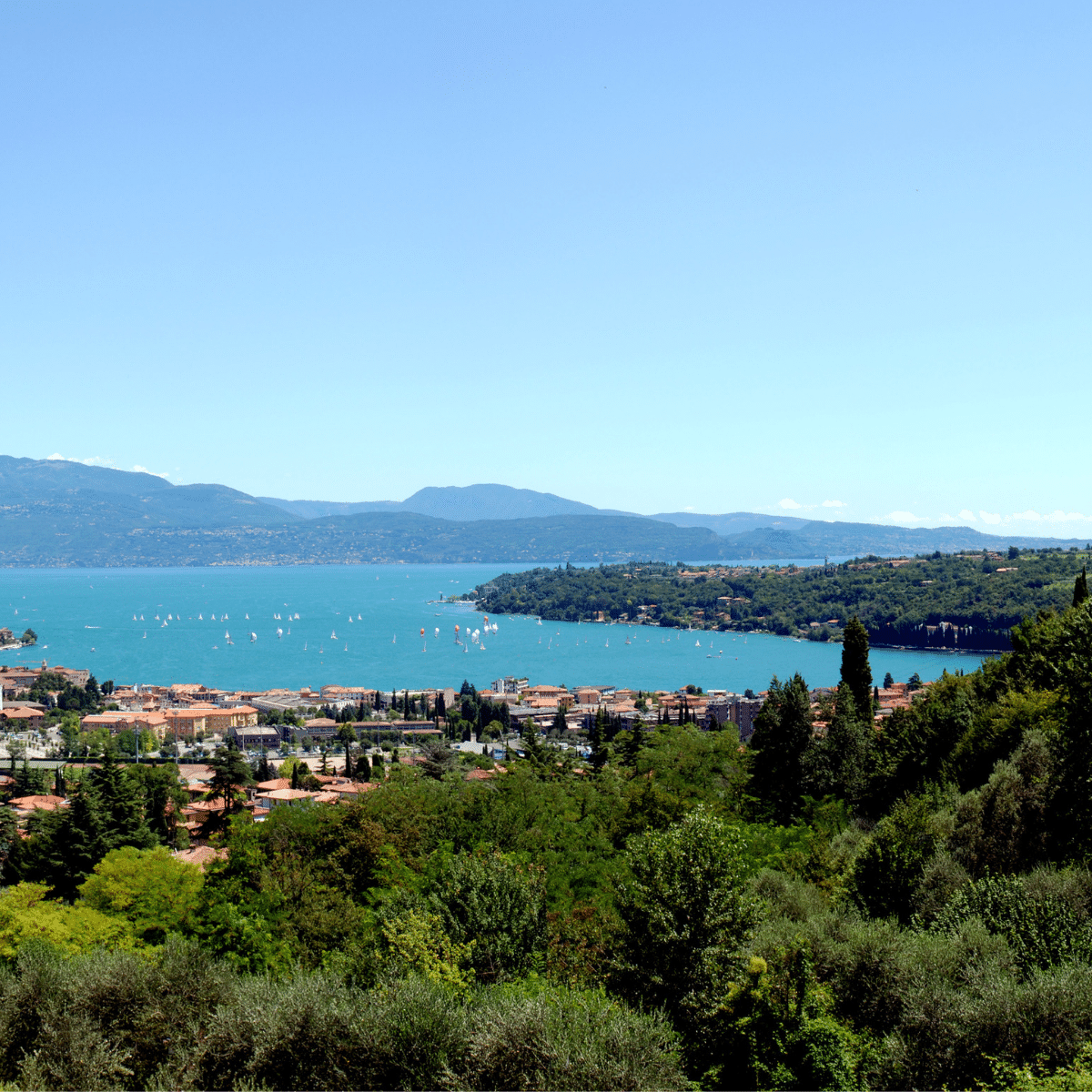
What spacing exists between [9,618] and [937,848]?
156m

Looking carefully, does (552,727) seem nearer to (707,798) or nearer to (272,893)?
(707,798)

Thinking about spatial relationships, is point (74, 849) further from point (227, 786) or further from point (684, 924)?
point (684, 924)

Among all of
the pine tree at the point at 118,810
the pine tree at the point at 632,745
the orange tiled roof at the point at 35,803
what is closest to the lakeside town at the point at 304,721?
the orange tiled roof at the point at 35,803

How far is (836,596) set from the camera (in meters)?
129

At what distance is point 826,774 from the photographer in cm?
2281

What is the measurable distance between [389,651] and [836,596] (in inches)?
2537

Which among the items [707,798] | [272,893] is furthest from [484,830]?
[707,798]

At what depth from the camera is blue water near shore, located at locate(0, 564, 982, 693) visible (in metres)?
91.4

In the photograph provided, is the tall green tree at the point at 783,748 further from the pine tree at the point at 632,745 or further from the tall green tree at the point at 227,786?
the tall green tree at the point at 227,786

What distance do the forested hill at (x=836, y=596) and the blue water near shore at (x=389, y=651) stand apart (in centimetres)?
488

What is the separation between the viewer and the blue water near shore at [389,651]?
3597 inches

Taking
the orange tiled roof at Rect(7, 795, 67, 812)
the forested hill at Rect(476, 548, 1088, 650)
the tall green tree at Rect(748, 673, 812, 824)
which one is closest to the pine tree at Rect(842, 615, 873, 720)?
the tall green tree at Rect(748, 673, 812, 824)

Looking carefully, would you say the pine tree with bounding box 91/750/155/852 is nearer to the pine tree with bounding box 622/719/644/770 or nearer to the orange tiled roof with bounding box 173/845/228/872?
the orange tiled roof with bounding box 173/845/228/872

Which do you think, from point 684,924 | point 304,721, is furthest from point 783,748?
point 304,721
